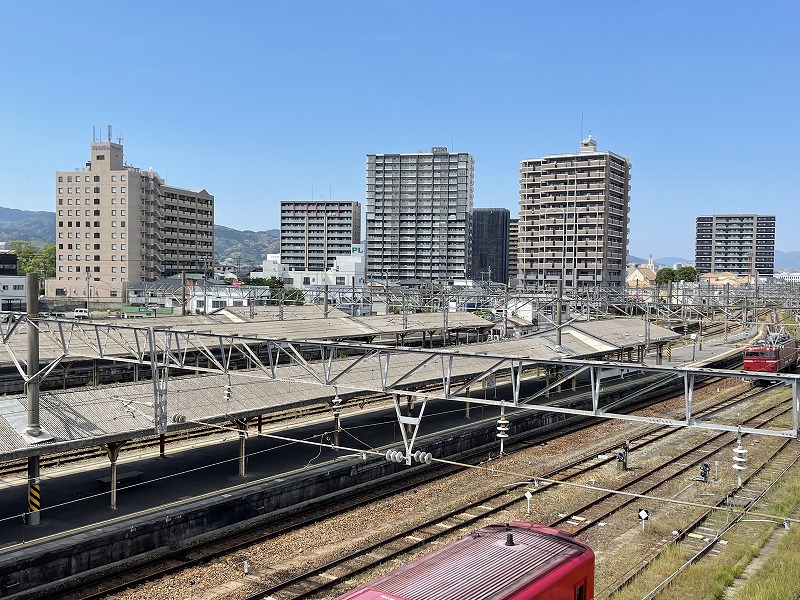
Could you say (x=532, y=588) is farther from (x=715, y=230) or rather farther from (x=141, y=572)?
(x=715, y=230)

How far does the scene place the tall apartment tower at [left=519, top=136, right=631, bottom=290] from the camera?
287 ft

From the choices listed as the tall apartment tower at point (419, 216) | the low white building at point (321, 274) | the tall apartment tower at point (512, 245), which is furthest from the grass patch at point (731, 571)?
the tall apartment tower at point (512, 245)

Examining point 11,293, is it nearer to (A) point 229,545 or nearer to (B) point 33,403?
(B) point 33,403

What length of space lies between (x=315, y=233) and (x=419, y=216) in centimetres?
2193

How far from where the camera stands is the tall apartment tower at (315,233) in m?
117

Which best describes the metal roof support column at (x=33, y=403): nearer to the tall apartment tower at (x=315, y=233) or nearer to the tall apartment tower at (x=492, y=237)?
the tall apartment tower at (x=315, y=233)

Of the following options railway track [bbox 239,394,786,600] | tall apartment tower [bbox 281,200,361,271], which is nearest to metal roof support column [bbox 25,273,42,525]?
railway track [bbox 239,394,786,600]

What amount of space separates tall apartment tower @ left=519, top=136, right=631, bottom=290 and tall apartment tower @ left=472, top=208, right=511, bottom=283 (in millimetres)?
37196

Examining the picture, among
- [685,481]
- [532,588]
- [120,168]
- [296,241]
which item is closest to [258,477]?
[532,588]

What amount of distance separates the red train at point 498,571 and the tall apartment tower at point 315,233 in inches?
4306

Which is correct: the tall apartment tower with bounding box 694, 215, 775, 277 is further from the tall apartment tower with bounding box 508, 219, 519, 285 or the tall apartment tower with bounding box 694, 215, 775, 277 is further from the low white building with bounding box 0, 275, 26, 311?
the low white building with bounding box 0, 275, 26, 311

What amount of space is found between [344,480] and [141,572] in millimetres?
5206

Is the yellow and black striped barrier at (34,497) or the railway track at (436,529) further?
the yellow and black striped barrier at (34,497)

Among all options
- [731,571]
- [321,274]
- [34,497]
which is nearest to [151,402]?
[34,497]
